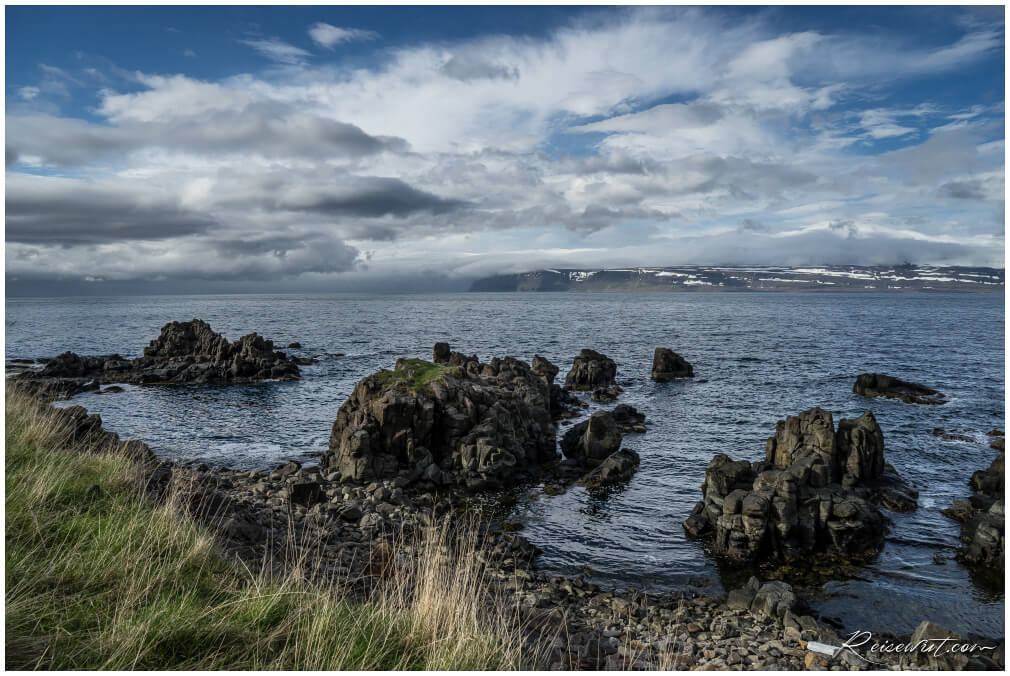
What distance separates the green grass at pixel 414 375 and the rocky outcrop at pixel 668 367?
3384cm

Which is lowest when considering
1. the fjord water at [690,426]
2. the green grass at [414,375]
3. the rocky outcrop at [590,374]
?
the fjord water at [690,426]

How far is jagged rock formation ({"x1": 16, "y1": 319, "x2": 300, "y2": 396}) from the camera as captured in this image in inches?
2505

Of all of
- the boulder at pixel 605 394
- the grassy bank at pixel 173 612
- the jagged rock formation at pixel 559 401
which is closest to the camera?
the grassy bank at pixel 173 612

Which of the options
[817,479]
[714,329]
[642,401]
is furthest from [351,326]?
[817,479]

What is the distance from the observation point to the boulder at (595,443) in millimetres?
34031

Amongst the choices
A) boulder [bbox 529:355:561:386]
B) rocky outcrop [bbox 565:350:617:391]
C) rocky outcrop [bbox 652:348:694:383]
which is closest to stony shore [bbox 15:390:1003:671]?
boulder [bbox 529:355:561:386]

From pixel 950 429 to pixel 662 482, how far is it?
2557cm

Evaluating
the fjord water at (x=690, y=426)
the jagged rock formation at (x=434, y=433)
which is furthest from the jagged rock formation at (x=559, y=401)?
the jagged rock formation at (x=434, y=433)

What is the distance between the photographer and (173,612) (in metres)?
7.55

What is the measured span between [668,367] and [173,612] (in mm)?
62121

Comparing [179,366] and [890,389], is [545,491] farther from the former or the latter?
[179,366]

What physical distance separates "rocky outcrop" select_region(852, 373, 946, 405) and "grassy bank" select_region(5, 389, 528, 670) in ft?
185

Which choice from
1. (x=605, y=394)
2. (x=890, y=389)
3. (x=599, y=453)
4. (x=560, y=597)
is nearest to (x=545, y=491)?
(x=599, y=453)

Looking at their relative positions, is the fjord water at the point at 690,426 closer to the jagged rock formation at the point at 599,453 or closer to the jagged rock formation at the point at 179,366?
Answer: the jagged rock formation at the point at 599,453
